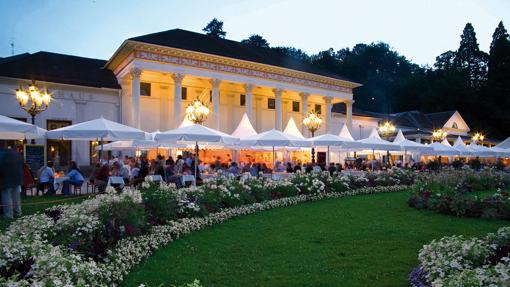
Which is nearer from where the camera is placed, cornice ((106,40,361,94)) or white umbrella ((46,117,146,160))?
white umbrella ((46,117,146,160))

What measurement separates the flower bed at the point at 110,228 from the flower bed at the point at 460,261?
376cm

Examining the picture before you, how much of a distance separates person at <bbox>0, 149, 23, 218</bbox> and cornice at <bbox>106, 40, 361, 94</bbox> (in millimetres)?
18511

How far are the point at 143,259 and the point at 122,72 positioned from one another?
25546mm

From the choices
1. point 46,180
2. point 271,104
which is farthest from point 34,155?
point 271,104

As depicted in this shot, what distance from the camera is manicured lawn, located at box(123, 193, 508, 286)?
5691 mm

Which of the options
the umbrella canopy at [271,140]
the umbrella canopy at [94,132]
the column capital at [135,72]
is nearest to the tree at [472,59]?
the column capital at [135,72]

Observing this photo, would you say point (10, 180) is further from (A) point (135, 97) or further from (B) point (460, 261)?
(A) point (135, 97)

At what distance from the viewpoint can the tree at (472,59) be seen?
67.6 meters

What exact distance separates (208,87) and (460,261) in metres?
30.7

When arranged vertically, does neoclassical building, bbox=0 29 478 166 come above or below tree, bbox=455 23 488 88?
below

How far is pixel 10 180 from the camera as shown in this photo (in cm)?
931

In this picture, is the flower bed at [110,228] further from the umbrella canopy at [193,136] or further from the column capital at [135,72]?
the column capital at [135,72]

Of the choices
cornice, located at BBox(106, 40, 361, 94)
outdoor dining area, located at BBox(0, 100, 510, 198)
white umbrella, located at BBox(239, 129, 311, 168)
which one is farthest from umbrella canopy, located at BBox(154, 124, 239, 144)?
cornice, located at BBox(106, 40, 361, 94)

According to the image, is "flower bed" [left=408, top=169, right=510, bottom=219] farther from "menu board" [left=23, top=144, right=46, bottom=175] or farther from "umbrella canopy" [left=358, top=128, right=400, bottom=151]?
"menu board" [left=23, top=144, right=46, bottom=175]
